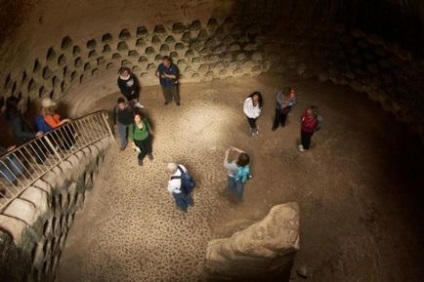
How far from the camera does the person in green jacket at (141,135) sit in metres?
8.04

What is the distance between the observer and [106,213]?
8.42 m

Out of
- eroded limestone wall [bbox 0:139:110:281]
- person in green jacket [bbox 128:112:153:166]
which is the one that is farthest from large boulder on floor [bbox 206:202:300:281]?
eroded limestone wall [bbox 0:139:110:281]

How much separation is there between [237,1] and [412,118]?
544 cm

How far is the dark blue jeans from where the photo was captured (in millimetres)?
8125

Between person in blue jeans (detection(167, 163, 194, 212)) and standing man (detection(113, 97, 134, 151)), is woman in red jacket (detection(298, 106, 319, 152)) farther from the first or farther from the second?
standing man (detection(113, 97, 134, 151))

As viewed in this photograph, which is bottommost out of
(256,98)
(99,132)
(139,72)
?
(99,132)

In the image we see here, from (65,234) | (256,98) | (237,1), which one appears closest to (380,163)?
(256,98)

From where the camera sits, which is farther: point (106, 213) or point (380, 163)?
point (380, 163)

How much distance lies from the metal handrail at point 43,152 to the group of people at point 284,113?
3480mm

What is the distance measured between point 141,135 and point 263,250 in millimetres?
3777

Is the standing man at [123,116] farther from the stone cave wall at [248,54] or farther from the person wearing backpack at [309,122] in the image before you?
the person wearing backpack at [309,122]

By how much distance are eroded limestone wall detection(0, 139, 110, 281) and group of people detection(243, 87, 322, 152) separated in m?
3.76

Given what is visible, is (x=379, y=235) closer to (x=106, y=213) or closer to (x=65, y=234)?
(x=106, y=213)

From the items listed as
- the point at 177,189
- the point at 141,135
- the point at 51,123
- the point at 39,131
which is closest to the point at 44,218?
the point at 39,131
